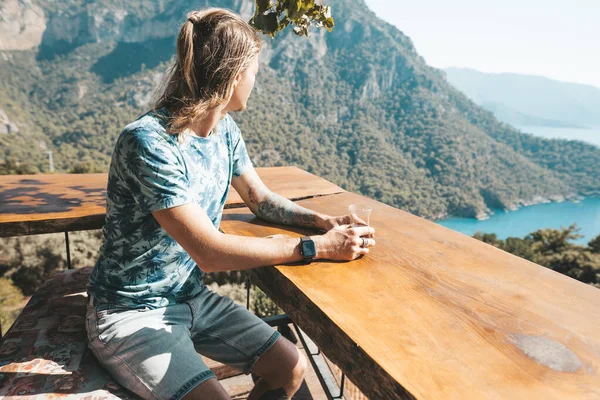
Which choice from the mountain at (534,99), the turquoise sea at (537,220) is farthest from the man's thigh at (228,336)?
the mountain at (534,99)

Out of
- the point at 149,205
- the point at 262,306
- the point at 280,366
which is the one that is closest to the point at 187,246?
the point at 149,205

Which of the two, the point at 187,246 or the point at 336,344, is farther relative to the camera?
the point at 187,246

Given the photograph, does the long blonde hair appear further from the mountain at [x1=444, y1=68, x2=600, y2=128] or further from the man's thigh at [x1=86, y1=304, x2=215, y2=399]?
the mountain at [x1=444, y1=68, x2=600, y2=128]

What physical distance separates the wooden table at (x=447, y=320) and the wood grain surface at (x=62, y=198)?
25.5 inches

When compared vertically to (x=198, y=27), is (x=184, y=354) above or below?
below

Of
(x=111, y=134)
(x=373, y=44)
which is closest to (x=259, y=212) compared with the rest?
(x=111, y=134)

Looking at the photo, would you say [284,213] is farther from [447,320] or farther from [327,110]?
[327,110]

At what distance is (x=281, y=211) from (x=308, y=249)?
36 cm

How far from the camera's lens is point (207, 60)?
1.10 metres

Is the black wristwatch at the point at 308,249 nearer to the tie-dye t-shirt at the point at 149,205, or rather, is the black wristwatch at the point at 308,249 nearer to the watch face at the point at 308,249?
the watch face at the point at 308,249

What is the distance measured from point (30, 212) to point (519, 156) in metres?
64.6

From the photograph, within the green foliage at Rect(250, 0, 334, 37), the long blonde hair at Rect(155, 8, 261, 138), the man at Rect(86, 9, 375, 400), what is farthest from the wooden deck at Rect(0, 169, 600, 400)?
the green foliage at Rect(250, 0, 334, 37)

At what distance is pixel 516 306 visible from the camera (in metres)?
0.85

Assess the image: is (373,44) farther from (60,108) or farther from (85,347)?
(85,347)
